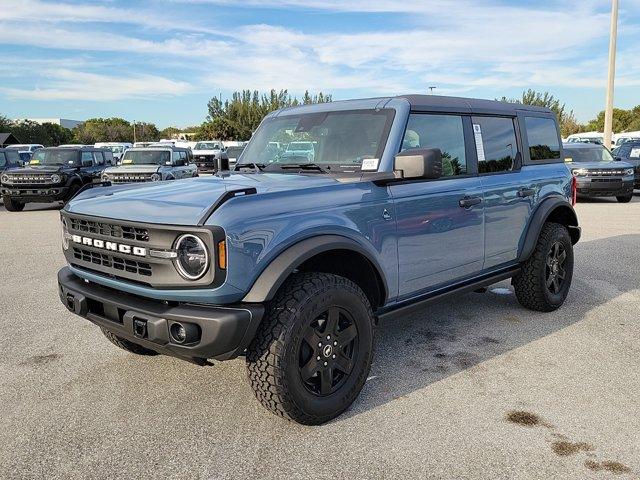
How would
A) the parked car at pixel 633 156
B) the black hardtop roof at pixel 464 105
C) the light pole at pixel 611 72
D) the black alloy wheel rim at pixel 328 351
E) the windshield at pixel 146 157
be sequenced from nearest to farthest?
the black alloy wheel rim at pixel 328 351 → the black hardtop roof at pixel 464 105 → the windshield at pixel 146 157 → the parked car at pixel 633 156 → the light pole at pixel 611 72

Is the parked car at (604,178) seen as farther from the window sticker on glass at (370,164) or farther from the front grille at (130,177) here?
the window sticker on glass at (370,164)

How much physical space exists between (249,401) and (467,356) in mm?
1717

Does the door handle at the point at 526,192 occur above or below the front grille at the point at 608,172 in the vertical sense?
above

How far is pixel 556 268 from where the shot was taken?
17.6ft

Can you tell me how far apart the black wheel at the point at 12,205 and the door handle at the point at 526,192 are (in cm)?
A: 1412

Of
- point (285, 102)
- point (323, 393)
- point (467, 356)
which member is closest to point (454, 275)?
point (467, 356)

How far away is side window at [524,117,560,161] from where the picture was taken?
5.23 meters

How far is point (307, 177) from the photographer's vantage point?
364 centimetres

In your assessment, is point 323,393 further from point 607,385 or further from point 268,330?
point 607,385

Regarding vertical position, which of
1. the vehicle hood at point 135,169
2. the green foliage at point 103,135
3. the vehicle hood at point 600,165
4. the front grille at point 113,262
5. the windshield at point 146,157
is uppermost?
the green foliage at point 103,135

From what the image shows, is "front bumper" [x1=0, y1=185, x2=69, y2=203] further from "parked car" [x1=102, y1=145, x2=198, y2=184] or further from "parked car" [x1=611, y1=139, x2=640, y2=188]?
"parked car" [x1=611, y1=139, x2=640, y2=188]

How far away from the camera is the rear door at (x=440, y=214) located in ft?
12.2

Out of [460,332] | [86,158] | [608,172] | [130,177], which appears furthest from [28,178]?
[608,172]

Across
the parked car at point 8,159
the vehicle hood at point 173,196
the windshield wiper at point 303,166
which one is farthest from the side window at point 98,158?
the windshield wiper at point 303,166
